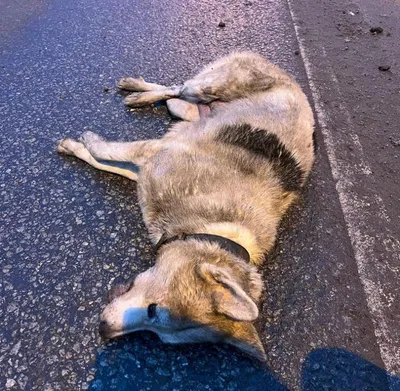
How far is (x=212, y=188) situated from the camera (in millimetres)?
3176

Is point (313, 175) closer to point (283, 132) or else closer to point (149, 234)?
point (283, 132)

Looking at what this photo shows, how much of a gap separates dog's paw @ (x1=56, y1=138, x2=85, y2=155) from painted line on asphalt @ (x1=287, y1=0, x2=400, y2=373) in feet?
6.50

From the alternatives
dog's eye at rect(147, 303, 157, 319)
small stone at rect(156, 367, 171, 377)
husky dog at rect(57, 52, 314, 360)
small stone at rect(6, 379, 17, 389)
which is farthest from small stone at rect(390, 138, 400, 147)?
small stone at rect(6, 379, 17, 389)

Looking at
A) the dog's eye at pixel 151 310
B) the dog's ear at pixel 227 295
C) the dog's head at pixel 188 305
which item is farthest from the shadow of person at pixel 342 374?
the dog's eye at pixel 151 310

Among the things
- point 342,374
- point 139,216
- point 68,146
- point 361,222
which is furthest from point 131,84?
point 342,374

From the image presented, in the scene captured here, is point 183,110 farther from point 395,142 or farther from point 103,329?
point 103,329

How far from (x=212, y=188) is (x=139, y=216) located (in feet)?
1.80

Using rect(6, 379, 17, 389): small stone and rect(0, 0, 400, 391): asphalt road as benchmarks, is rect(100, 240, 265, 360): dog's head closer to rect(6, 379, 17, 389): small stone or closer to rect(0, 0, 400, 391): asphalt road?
rect(0, 0, 400, 391): asphalt road

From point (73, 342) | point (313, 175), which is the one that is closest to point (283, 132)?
point (313, 175)

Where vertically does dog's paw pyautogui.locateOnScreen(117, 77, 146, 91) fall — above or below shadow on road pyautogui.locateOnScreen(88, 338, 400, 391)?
above

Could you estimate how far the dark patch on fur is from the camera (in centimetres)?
336

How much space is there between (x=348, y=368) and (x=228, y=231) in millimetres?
1038

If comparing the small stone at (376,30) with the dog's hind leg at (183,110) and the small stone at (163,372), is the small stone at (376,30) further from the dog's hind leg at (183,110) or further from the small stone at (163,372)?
the small stone at (163,372)

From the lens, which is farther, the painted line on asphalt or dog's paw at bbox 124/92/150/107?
dog's paw at bbox 124/92/150/107
